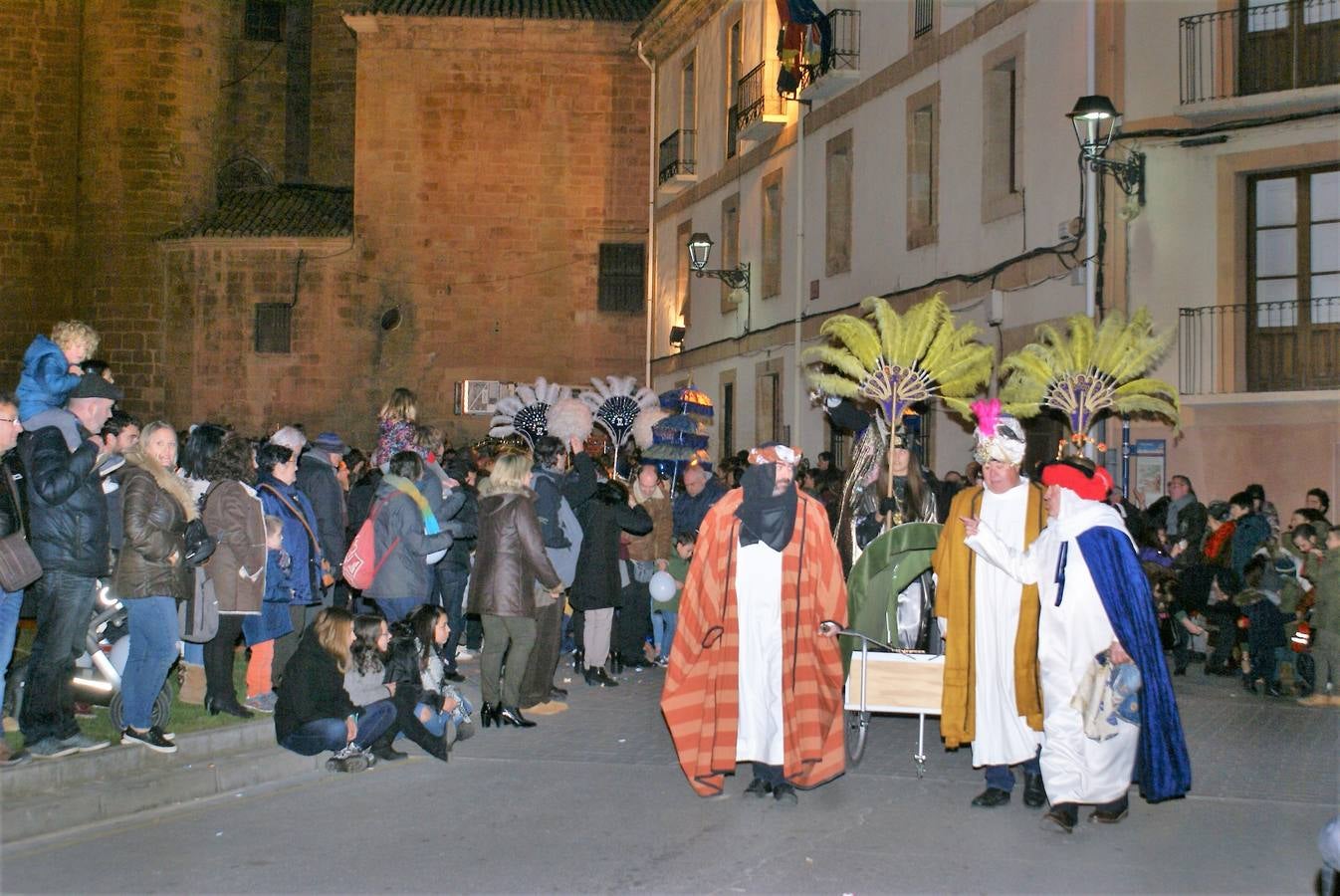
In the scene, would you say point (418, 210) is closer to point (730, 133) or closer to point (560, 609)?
point (730, 133)

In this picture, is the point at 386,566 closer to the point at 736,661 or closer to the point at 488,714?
the point at 488,714

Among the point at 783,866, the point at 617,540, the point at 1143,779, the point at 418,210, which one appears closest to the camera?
the point at 783,866

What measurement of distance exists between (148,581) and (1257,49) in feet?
43.4

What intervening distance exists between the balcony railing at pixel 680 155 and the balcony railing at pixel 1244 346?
579 inches

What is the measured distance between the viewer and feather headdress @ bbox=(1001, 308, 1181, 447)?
13812 mm

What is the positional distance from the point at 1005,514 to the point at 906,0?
14.2 meters

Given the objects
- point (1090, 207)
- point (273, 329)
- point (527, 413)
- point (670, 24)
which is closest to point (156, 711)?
point (527, 413)

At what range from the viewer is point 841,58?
22359 mm

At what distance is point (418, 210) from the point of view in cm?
3288

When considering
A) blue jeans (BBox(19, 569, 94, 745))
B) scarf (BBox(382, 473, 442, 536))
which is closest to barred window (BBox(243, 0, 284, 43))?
scarf (BBox(382, 473, 442, 536))

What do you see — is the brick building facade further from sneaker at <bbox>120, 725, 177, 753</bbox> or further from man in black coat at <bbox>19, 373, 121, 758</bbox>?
man in black coat at <bbox>19, 373, 121, 758</bbox>

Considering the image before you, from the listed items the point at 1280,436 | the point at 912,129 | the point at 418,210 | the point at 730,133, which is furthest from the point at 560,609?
the point at 418,210

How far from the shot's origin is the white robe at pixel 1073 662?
24.3ft

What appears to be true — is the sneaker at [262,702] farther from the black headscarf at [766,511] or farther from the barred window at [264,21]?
the barred window at [264,21]
